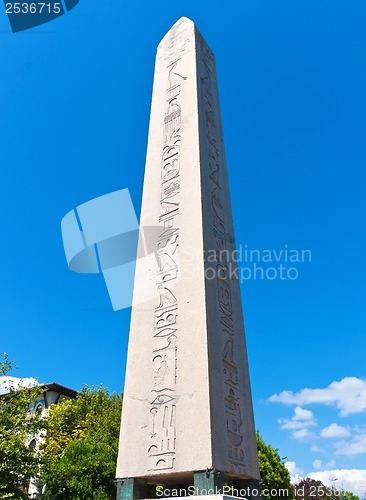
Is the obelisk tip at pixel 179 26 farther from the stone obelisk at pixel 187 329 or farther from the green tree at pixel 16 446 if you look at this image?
the green tree at pixel 16 446

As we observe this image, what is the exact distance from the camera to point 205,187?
676cm

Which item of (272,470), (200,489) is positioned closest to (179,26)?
(200,489)

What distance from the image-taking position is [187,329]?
5.34m

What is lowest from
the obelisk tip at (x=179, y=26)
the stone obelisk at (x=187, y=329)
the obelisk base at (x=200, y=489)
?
the obelisk base at (x=200, y=489)

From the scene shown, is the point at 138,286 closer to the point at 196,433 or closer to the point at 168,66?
the point at 196,433

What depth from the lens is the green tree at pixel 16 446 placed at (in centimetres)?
1386

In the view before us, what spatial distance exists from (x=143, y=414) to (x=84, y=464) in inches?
449

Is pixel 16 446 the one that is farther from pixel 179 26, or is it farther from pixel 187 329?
pixel 179 26

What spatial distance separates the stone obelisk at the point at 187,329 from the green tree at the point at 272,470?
1678cm

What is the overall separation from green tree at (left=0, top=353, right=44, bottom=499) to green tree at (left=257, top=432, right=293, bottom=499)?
34.1ft

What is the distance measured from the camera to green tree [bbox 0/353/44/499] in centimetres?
1386

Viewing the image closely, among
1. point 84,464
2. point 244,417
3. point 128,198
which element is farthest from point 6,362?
point 244,417

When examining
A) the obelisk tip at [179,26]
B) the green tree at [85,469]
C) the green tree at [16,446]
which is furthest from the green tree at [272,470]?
the obelisk tip at [179,26]

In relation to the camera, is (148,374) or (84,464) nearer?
(148,374)
